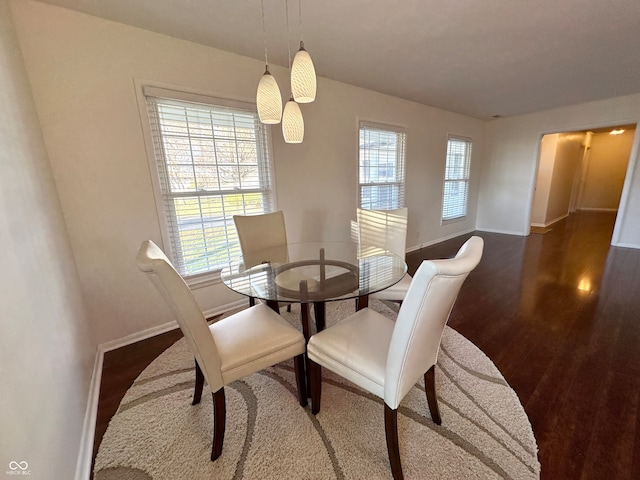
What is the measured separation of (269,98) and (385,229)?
63.5 inches

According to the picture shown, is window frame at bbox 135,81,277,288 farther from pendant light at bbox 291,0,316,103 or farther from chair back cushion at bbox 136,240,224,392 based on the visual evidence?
pendant light at bbox 291,0,316,103

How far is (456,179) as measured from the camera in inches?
211

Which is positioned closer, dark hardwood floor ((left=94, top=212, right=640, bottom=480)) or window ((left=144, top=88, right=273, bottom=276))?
dark hardwood floor ((left=94, top=212, right=640, bottom=480))

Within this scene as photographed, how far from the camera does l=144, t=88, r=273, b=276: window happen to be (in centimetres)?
219

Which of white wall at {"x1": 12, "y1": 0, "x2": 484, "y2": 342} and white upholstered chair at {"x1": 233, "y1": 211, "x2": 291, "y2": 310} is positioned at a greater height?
white wall at {"x1": 12, "y1": 0, "x2": 484, "y2": 342}

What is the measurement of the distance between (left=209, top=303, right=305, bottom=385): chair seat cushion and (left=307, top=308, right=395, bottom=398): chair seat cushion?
126 mm

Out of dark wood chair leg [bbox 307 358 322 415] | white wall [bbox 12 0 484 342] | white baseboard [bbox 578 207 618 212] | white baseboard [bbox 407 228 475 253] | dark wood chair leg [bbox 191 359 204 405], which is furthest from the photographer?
white baseboard [bbox 578 207 618 212]

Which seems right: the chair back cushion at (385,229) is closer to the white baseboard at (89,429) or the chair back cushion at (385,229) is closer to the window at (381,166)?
the window at (381,166)

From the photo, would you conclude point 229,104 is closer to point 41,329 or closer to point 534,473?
point 41,329

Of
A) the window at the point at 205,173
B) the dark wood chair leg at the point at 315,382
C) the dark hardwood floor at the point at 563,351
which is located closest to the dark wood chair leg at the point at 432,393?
the dark hardwood floor at the point at 563,351

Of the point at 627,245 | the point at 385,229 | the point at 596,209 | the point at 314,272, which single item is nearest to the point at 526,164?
the point at 627,245

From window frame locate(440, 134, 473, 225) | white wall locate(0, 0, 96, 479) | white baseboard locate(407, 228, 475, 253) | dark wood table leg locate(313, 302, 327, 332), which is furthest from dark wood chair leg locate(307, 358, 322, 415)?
window frame locate(440, 134, 473, 225)

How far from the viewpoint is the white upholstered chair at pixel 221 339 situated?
1.06m

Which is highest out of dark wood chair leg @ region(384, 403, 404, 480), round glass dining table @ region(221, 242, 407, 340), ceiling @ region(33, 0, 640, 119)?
ceiling @ region(33, 0, 640, 119)
